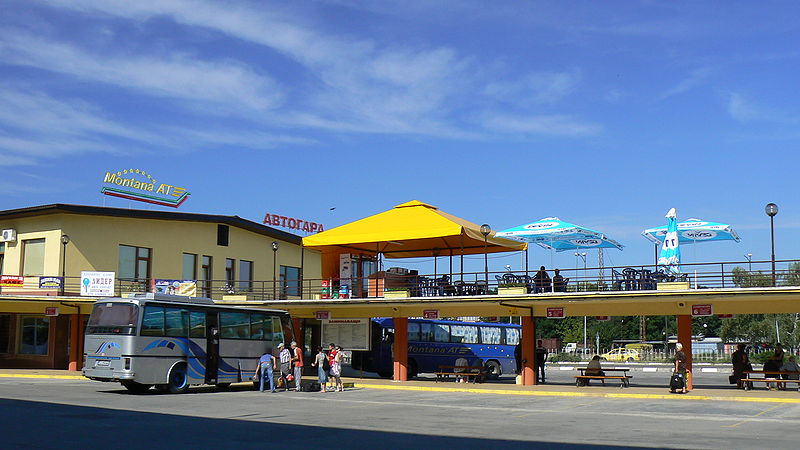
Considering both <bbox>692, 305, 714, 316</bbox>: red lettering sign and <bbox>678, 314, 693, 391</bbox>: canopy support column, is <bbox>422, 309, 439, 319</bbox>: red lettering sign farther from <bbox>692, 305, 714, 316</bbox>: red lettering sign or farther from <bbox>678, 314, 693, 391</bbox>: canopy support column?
<bbox>692, 305, 714, 316</bbox>: red lettering sign

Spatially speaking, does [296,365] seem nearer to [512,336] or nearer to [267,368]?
[267,368]

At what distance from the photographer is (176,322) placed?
24.8 metres

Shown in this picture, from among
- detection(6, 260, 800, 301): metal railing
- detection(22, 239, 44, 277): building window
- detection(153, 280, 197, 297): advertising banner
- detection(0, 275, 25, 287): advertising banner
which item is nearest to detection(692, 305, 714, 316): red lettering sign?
detection(6, 260, 800, 301): metal railing

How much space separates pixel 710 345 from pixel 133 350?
213ft

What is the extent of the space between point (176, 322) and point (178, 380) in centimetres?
174

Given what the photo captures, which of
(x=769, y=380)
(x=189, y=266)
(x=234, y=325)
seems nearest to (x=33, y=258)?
(x=189, y=266)

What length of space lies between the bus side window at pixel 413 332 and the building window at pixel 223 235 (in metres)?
12.8

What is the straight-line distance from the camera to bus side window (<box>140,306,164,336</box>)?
77.4ft

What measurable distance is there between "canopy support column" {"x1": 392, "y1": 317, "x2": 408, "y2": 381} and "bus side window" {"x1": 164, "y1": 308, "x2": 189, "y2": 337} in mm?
9229

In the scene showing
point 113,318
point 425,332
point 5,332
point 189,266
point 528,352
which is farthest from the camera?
point 189,266

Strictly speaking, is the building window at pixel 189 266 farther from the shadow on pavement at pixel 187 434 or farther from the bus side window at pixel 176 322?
the shadow on pavement at pixel 187 434

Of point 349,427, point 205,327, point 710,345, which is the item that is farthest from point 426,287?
point 710,345

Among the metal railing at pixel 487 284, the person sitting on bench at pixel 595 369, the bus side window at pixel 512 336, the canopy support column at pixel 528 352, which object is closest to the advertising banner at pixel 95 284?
the metal railing at pixel 487 284

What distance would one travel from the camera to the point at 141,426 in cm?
1509
